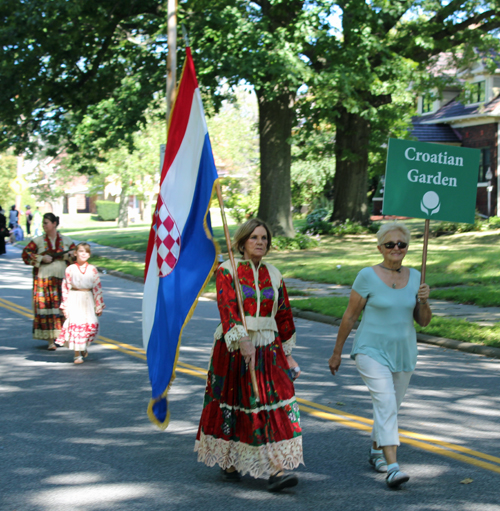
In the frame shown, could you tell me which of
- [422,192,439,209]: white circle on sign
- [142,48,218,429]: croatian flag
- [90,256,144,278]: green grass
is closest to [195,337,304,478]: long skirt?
[142,48,218,429]: croatian flag

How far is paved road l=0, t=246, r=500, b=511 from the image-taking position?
466 cm

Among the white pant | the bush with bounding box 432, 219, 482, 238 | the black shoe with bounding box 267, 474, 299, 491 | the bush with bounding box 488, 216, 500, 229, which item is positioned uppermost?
the bush with bounding box 488, 216, 500, 229

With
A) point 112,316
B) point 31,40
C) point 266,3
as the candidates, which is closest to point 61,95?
point 31,40

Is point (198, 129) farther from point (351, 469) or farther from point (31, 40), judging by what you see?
point (31, 40)

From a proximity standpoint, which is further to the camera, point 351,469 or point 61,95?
point 61,95

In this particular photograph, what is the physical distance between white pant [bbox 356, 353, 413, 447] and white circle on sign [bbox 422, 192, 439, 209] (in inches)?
55.6

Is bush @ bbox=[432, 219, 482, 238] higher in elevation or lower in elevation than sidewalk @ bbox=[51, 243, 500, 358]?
higher

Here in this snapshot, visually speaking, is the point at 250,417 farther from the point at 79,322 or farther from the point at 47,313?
the point at 47,313

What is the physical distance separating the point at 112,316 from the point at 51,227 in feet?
11.4

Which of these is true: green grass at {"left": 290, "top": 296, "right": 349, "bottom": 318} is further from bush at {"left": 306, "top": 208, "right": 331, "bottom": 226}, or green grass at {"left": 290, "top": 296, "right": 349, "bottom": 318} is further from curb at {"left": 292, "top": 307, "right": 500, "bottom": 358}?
bush at {"left": 306, "top": 208, "right": 331, "bottom": 226}

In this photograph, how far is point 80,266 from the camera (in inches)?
379

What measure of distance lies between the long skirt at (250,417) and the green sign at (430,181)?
1.63 metres

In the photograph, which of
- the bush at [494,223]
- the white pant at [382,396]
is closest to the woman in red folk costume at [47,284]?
the white pant at [382,396]

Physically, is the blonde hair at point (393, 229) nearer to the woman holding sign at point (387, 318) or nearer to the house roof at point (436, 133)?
the woman holding sign at point (387, 318)
